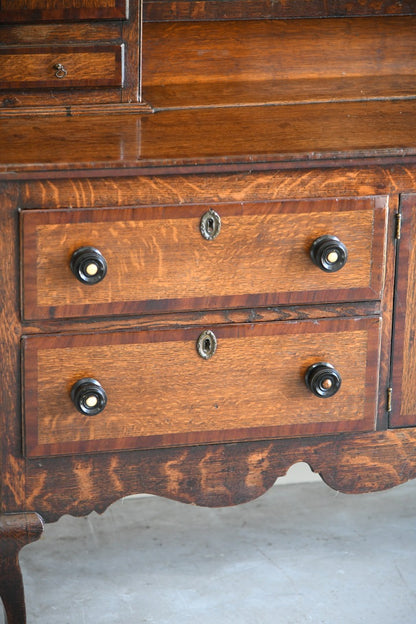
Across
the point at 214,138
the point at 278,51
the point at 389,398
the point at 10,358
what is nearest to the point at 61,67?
the point at 214,138

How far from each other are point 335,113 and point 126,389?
2.08 ft

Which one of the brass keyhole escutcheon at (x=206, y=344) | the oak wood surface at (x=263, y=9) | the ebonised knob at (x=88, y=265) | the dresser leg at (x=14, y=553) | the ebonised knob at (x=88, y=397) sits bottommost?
the dresser leg at (x=14, y=553)

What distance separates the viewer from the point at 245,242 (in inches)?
67.2

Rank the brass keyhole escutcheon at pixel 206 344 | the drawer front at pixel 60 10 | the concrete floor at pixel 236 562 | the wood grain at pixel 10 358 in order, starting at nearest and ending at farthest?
the wood grain at pixel 10 358, the brass keyhole escutcheon at pixel 206 344, the drawer front at pixel 60 10, the concrete floor at pixel 236 562

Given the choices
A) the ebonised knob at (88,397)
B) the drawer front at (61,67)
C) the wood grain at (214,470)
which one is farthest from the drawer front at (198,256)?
the drawer front at (61,67)

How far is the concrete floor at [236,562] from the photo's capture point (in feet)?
6.61

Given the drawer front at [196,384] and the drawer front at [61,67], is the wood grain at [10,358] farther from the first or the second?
the drawer front at [61,67]

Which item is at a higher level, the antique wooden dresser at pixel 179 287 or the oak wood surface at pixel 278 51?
the oak wood surface at pixel 278 51

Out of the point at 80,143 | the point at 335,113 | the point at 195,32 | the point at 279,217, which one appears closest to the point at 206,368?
the point at 279,217

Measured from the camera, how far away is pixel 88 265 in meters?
1.63

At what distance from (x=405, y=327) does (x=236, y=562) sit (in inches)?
26.0

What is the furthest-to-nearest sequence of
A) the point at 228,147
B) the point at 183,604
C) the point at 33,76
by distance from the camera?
1. the point at 183,604
2. the point at 33,76
3. the point at 228,147

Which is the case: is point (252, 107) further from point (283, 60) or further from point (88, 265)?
point (88, 265)

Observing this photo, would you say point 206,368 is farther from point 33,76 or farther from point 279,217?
point 33,76
